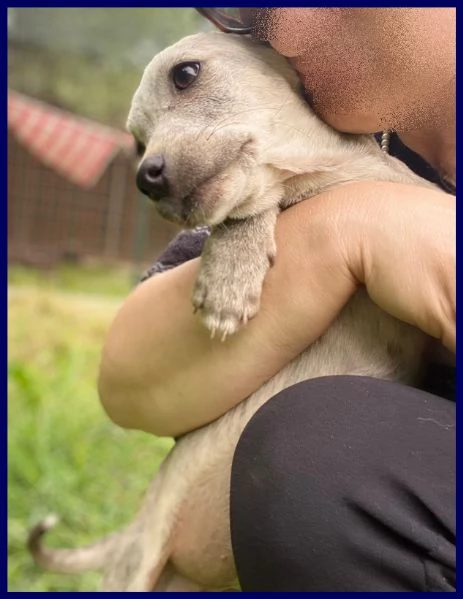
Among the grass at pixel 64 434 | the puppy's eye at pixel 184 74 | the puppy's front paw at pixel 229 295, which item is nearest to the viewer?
the puppy's front paw at pixel 229 295

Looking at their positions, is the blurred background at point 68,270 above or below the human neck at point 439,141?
below

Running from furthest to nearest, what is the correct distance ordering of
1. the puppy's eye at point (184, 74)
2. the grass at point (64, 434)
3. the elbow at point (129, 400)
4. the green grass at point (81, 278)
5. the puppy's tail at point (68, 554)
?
the green grass at point (81, 278) → the grass at point (64, 434) → the puppy's tail at point (68, 554) → the elbow at point (129, 400) → the puppy's eye at point (184, 74)

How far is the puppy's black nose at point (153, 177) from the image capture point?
1.22 metres

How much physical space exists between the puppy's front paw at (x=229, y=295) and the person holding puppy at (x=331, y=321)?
0.13 ft

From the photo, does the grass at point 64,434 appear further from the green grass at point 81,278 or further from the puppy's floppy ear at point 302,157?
the puppy's floppy ear at point 302,157

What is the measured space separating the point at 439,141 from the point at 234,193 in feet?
1.25

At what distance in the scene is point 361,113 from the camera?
1.24 meters

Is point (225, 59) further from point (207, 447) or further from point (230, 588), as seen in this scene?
point (230, 588)

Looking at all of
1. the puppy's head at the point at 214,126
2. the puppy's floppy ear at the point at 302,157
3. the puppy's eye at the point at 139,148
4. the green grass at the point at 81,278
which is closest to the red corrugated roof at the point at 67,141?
the green grass at the point at 81,278

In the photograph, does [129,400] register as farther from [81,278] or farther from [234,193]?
[81,278]

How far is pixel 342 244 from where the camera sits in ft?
4.15

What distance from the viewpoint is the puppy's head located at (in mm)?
1252

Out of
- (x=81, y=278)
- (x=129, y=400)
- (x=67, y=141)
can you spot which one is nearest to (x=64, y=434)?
(x=81, y=278)
